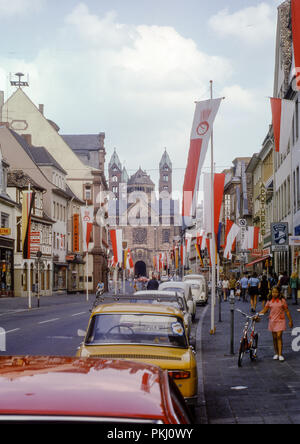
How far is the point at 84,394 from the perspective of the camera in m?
3.17

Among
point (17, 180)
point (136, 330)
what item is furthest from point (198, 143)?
point (17, 180)

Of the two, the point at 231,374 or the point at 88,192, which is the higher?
the point at 88,192

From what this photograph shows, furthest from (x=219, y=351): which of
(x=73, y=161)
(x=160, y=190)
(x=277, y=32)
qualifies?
(x=160, y=190)

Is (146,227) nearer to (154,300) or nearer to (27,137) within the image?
(27,137)

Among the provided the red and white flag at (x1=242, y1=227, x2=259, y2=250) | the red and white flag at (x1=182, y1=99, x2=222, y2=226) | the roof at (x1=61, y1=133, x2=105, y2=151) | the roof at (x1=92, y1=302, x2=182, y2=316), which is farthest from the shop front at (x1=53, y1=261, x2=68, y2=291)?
the roof at (x1=92, y1=302, x2=182, y2=316)

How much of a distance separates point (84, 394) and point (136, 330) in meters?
6.18

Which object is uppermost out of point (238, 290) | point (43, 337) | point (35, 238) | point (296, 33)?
point (296, 33)

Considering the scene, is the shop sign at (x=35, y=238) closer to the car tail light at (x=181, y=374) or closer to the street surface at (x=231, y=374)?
the street surface at (x=231, y=374)

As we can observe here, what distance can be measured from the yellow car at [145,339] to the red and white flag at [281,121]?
10.8 metres

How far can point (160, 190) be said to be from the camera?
649ft

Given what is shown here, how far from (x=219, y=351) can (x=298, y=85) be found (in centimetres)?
642

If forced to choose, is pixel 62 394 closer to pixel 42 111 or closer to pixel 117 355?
pixel 117 355

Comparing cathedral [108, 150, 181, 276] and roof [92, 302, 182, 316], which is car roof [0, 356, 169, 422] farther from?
cathedral [108, 150, 181, 276]

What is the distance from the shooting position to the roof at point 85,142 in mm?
100188
